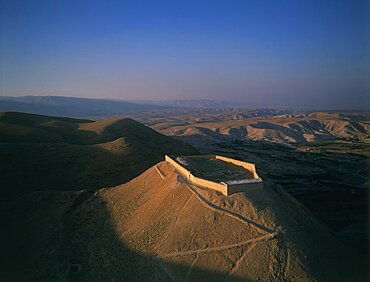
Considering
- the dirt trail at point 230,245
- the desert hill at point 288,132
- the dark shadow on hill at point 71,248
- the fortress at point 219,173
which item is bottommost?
the desert hill at point 288,132

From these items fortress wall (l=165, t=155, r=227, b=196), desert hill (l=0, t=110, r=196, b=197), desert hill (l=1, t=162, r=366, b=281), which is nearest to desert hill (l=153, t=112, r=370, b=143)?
desert hill (l=0, t=110, r=196, b=197)

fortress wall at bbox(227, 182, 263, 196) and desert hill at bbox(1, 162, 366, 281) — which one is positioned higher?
fortress wall at bbox(227, 182, 263, 196)

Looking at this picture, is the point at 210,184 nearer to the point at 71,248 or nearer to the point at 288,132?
the point at 71,248

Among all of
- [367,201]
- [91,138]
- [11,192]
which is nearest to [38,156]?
[11,192]

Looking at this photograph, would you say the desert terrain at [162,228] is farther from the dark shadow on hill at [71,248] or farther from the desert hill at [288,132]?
the desert hill at [288,132]

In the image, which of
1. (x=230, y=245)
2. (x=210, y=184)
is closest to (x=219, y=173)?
(x=210, y=184)

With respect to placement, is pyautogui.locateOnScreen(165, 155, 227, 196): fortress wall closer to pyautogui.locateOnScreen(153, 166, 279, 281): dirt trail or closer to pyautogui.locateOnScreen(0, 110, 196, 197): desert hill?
pyautogui.locateOnScreen(153, 166, 279, 281): dirt trail

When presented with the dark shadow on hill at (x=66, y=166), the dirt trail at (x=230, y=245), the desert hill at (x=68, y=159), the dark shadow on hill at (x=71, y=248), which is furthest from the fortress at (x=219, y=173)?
the desert hill at (x=68, y=159)
